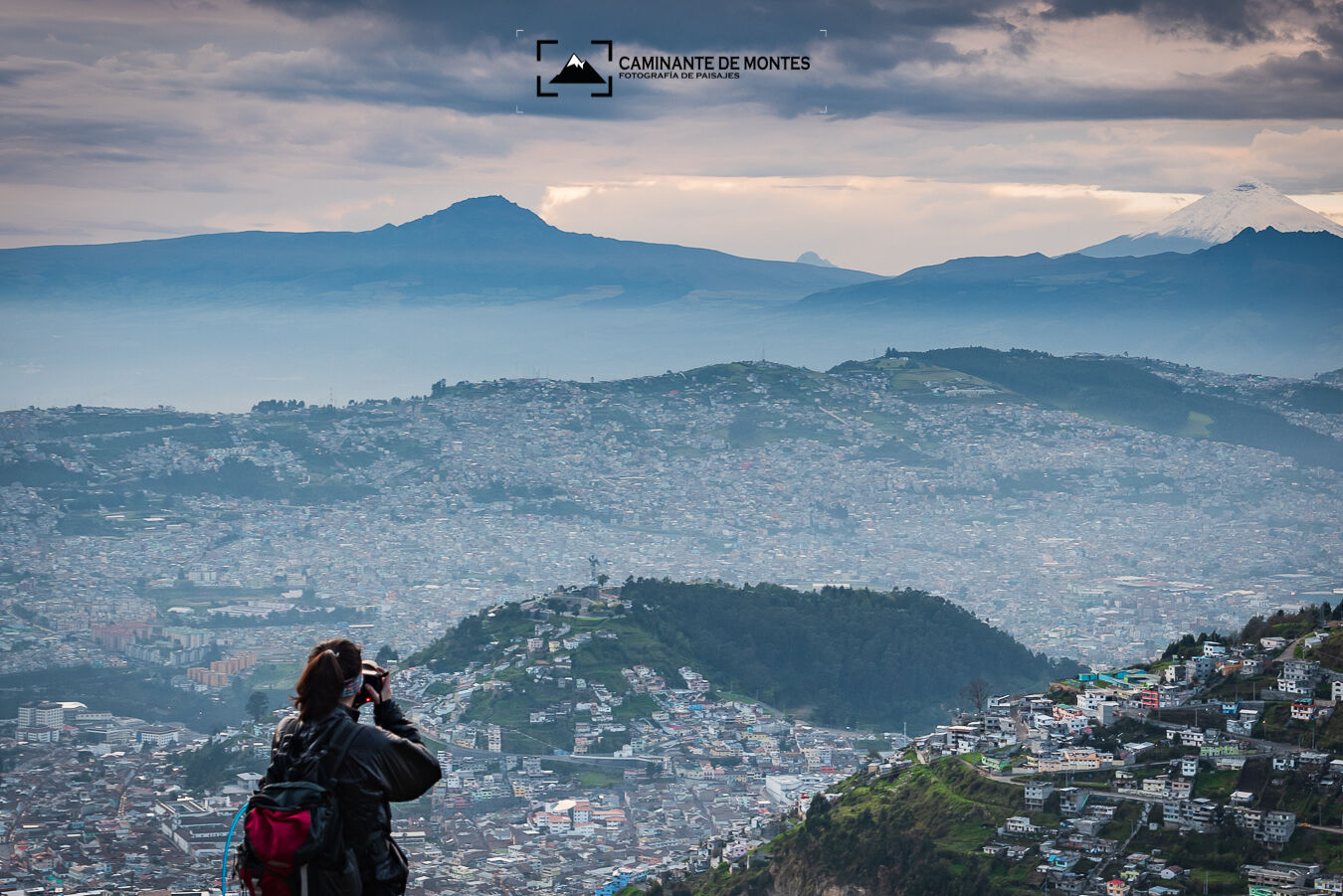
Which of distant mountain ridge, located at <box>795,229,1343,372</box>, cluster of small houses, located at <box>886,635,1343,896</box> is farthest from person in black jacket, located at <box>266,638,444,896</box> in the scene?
distant mountain ridge, located at <box>795,229,1343,372</box>

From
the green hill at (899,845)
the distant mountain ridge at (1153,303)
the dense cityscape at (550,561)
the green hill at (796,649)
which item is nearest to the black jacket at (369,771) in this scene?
the green hill at (899,845)

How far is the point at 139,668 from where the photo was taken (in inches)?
2168

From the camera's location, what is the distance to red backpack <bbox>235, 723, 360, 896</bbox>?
13.4 ft

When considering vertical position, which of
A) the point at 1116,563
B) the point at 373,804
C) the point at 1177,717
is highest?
the point at 373,804

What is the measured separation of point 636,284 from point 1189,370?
79.8 m

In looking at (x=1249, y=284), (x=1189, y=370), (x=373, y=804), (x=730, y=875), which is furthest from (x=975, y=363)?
(x=373, y=804)

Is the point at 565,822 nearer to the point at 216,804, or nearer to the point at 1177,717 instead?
the point at 216,804

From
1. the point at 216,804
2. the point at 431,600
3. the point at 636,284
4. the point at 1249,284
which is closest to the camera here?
the point at 216,804

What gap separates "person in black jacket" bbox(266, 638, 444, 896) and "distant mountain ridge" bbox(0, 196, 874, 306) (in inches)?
6966

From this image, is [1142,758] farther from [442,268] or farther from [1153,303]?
[442,268]

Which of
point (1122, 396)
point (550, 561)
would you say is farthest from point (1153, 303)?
point (550, 561)

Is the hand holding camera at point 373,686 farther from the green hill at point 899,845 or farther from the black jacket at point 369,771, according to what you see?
the green hill at point 899,845

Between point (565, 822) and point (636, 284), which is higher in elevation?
point (636, 284)

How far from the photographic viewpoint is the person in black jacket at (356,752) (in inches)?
165
